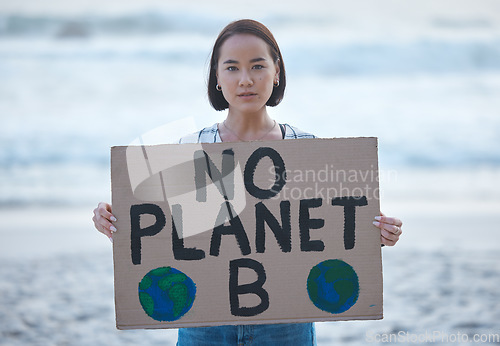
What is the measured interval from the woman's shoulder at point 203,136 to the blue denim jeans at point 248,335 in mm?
646

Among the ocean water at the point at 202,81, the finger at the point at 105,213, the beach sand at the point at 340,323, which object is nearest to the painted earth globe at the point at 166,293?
the finger at the point at 105,213

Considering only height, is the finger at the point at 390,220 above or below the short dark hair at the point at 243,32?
below

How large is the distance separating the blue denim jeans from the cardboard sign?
6 centimetres

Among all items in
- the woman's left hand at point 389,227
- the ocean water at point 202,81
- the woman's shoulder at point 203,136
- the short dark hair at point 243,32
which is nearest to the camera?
the woman's left hand at point 389,227

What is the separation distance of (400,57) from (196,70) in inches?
217

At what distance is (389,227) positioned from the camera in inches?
65.4

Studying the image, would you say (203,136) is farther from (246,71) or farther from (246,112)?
(246,71)

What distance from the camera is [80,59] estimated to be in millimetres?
13938

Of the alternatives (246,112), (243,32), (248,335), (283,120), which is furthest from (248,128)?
(283,120)

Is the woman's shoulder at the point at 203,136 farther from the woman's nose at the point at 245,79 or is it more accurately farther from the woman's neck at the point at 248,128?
the woman's nose at the point at 245,79

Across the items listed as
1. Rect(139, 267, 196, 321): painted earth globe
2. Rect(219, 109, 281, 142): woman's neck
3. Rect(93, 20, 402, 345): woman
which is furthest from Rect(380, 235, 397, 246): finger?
Rect(139, 267, 196, 321): painted earth globe

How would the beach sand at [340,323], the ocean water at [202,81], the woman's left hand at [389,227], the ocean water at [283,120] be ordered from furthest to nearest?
1. the ocean water at [202,81]
2. the ocean water at [283,120]
3. the beach sand at [340,323]
4. the woman's left hand at [389,227]

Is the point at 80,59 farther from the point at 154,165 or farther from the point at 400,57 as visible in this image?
the point at 154,165

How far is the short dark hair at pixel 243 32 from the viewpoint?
1.76 metres
